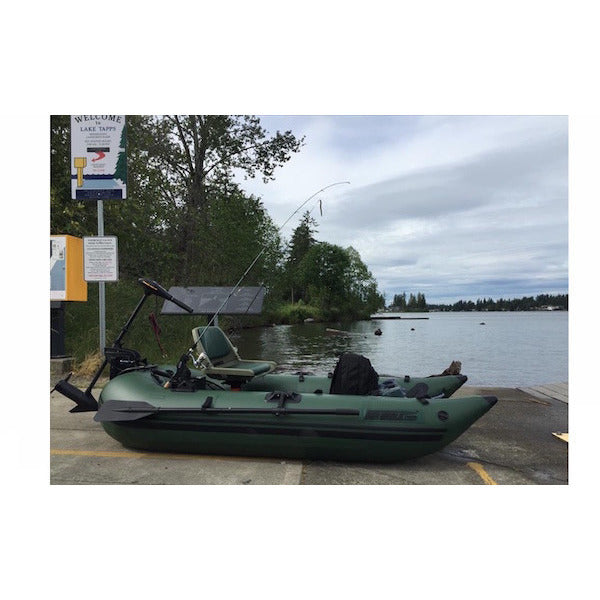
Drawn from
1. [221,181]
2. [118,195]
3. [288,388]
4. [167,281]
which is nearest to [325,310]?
[221,181]

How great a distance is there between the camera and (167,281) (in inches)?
470

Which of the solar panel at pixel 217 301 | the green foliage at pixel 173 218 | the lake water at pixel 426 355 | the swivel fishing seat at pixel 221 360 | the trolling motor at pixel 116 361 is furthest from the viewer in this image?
the lake water at pixel 426 355

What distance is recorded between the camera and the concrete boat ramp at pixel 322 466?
3586 millimetres

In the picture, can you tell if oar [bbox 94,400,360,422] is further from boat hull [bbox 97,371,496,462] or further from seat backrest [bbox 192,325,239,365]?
seat backrest [bbox 192,325,239,365]

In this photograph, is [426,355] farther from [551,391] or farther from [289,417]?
[289,417]

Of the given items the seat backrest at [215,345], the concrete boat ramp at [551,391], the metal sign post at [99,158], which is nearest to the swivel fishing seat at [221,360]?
the seat backrest at [215,345]

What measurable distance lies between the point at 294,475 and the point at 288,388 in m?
1.53

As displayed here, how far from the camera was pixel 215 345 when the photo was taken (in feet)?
16.0

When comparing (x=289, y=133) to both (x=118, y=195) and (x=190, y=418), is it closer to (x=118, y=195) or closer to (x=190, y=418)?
(x=118, y=195)

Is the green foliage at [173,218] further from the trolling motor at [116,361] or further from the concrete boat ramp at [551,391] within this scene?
the concrete boat ramp at [551,391]

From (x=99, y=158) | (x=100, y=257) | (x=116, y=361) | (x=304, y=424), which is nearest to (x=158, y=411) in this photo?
(x=116, y=361)

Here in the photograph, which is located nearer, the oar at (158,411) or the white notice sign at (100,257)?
the oar at (158,411)

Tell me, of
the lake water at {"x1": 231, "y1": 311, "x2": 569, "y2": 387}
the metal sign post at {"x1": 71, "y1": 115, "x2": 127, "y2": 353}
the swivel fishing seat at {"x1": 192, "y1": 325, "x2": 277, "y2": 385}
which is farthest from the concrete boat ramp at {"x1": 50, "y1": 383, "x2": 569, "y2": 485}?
the lake water at {"x1": 231, "y1": 311, "x2": 569, "y2": 387}

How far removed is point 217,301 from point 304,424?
3.16 m
